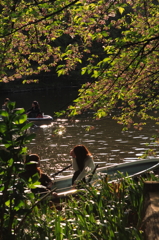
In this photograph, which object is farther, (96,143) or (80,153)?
(96,143)

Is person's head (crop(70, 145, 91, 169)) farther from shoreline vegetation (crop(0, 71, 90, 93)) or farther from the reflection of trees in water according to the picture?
shoreline vegetation (crop(0, 71, 90, 93))

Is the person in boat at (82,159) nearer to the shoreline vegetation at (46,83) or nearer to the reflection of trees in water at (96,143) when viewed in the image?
the reflection of trees in water at (96,143)

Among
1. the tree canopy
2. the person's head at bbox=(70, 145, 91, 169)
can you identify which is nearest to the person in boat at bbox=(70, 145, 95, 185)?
the person's head at bbox=(70, 145, 91, 169)

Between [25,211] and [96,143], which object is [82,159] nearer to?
[25,211]

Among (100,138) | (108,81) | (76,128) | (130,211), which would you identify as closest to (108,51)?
(108,81)

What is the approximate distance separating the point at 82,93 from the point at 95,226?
11.2ft

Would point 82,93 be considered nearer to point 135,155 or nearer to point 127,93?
point 127,93

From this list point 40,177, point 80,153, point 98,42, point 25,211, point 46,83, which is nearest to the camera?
point 25,211

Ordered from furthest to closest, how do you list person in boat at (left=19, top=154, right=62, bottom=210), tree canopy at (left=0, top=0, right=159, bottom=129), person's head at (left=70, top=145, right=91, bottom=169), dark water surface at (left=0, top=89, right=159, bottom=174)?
dark water surface at (left=0, top=89, right=159, bottom=174)
person's head at (left=70, top=145, right=91, bottom=169)
person in boat at (left=19, top=154, right=62, bottom=210)
tree canopy at (left=0, top=0, right=159, bottom=129)

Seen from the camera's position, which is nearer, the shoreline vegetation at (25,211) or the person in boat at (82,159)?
the shoreline vegetation at (25,211)

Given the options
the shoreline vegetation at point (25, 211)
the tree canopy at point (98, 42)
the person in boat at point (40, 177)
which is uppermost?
the tree canopy at point (98, 42)

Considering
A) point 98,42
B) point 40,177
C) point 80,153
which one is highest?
point 98,42

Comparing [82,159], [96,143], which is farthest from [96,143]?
[82,159]

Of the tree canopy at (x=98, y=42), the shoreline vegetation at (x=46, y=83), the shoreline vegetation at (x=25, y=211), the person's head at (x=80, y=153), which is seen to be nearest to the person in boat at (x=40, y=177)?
the person's head at (x=80, y=153)
